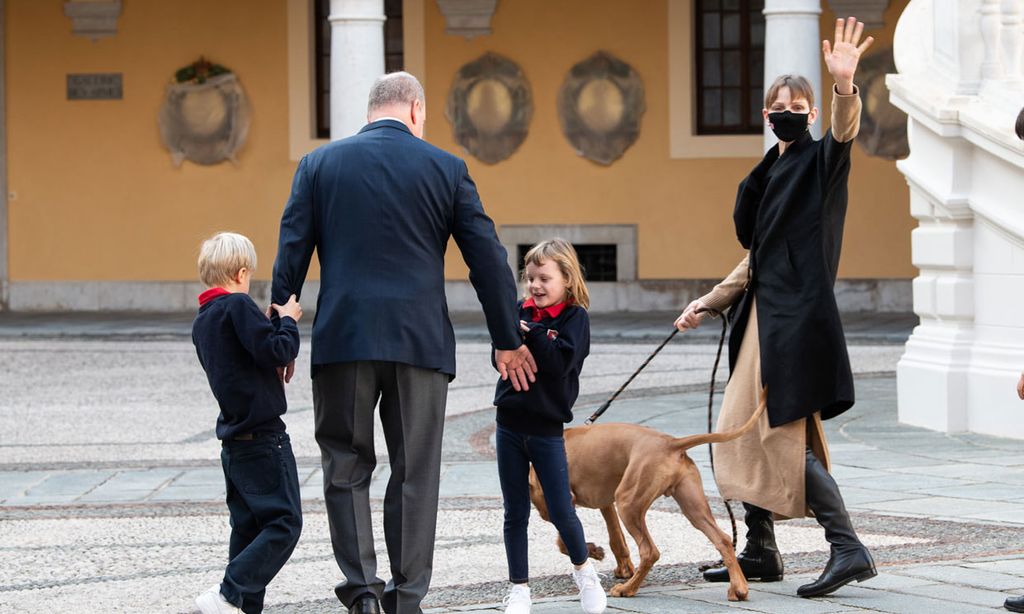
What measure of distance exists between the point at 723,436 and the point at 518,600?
0.87 metres

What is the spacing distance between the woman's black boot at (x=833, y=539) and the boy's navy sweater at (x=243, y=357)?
67.0 inches

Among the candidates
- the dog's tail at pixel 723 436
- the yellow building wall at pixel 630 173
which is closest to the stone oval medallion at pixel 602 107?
the yellow building wall at pixel 630 173

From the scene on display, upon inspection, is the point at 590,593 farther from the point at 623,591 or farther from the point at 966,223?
the point at 966,223

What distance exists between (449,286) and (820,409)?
579 inches

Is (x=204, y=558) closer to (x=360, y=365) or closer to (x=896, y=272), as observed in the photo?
(x=360, y=365)

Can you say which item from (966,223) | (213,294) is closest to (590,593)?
(213,294)

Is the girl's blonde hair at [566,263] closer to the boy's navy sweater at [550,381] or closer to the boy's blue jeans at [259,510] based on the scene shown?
the boy's navy sweater at [550,381]

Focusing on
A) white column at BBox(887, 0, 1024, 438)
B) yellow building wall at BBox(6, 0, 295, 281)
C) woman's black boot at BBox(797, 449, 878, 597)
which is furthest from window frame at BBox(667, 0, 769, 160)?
woman's black boot at BBox(797, 449, 878, 597)

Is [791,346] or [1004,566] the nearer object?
[791,346]

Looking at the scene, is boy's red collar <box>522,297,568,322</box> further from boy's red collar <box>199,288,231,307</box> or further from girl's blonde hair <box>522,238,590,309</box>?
boy's red collar <box>199,288,231,307</box>

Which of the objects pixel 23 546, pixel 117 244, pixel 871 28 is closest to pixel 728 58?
pixel 871 28

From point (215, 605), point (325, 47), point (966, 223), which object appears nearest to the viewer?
point (215, 605)

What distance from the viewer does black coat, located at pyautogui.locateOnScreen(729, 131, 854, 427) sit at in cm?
580

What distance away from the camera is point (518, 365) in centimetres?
539
